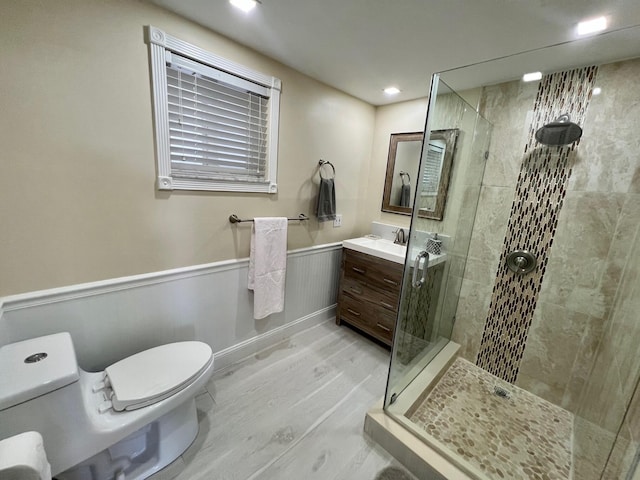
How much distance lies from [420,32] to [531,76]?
93 cm

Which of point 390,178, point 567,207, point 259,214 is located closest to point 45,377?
point 259,214

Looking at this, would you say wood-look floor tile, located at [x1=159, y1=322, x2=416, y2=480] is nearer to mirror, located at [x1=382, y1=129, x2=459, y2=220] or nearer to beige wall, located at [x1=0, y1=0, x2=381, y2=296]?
beige wall, located at [x1=0, y1=0, x2=381, y2=296]

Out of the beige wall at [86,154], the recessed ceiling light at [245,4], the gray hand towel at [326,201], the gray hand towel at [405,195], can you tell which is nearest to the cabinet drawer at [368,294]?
the gray hand towel at [326,201]

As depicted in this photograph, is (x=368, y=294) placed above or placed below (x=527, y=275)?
below

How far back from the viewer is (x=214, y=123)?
1.58 metres

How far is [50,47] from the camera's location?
42.3 inches

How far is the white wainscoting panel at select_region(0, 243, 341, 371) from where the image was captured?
1209 mm

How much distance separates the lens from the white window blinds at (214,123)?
4.71 ft

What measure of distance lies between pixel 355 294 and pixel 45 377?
6.44 feet

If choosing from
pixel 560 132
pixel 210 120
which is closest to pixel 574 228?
pixel 560 132

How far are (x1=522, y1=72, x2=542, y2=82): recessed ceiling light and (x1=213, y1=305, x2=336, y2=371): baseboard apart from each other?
7.73ft

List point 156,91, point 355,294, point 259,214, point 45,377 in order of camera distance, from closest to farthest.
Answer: point 45,377, point 156,91, point 259,214, point 355,294

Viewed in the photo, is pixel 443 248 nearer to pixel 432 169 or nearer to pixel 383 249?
pixel 383 249

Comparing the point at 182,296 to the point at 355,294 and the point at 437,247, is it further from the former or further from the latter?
the point at 437,247
